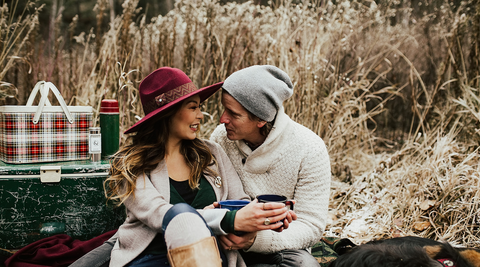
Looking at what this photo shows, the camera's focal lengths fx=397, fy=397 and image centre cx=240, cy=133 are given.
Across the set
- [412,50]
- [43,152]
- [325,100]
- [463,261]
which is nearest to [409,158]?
[325,100]

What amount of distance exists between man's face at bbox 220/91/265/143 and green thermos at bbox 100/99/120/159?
72cm

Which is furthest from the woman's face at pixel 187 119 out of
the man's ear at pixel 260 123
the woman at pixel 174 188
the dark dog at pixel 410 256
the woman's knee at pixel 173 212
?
the dark dog at pixel 410 256

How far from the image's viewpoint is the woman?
57.6 inches

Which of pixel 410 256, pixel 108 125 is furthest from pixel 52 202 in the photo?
pixel 410 256

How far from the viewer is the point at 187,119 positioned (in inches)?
73.8

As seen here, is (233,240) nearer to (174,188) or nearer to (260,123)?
(174,188)

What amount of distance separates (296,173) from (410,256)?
0.63 metres

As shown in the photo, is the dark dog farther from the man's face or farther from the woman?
the man's face

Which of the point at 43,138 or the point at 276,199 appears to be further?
the point at 43,138

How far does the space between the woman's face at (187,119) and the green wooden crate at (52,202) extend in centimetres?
53

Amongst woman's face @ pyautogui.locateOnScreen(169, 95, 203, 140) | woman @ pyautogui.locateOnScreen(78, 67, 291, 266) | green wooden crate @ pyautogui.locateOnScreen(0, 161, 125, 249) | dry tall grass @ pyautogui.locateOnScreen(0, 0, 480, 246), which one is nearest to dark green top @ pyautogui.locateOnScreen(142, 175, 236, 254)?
woman @ pyautogui.locateOnScreen(78, 67, 291, 266)

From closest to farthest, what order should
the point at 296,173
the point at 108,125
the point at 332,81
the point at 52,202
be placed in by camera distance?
the point at 296,173, the point at 52,202, the point at 108,125, the point at 332,81

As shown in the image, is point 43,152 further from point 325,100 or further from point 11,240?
point 325,100

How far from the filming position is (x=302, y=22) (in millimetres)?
3732
